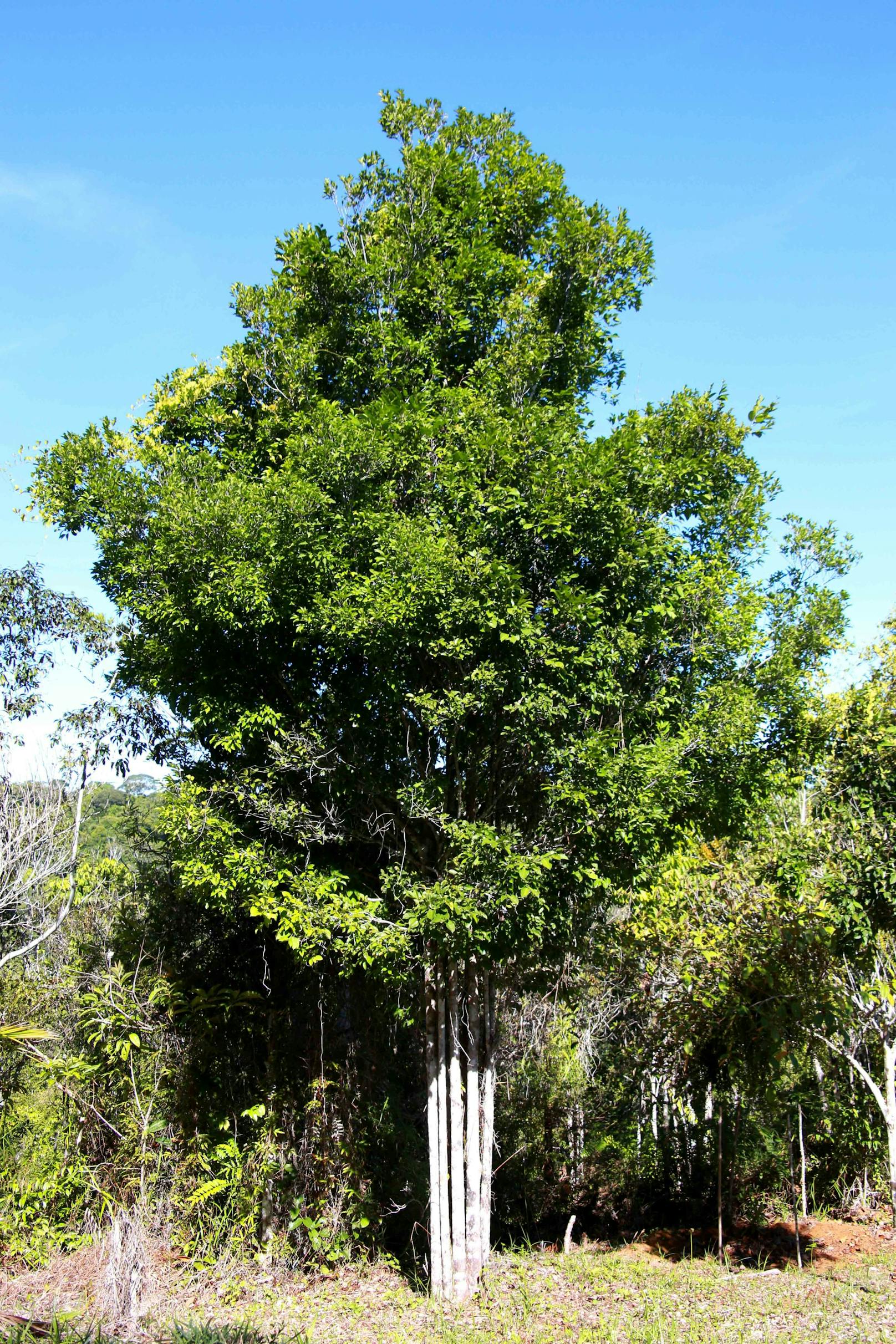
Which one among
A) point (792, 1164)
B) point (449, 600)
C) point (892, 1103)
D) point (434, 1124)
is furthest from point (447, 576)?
point (792, 1164)

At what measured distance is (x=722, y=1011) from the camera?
9180 millimetres

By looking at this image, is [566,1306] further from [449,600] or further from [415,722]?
[449,600]

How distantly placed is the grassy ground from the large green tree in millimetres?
614

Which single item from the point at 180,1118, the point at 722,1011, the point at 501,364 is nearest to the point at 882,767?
the point at 722,1011

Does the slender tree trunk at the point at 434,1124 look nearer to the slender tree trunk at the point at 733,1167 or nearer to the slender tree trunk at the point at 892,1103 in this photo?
the slender tree trunk at the point at 733,1167

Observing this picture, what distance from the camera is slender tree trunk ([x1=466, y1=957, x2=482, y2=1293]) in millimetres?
7566

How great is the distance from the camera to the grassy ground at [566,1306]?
6293mm

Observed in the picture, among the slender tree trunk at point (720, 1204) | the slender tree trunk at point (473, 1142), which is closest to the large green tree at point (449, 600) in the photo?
the slender tree trunk at point (473, 1142)

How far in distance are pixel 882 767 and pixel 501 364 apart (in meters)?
4.44

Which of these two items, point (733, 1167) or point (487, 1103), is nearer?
point (487, 1103)

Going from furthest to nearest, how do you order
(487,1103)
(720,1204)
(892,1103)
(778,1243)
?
(778,1243) → (720,1204) → (892,1103) → (487,1103)

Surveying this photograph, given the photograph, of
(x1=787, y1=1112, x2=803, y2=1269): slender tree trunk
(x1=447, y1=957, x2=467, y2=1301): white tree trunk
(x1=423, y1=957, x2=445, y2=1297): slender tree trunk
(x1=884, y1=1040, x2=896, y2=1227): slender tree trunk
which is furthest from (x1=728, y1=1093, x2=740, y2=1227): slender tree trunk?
(x1=423, y1=957, x2=445, y2=1297): slender tree trunk

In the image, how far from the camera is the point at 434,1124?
773 cm

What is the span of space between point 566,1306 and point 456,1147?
139 centimetres
